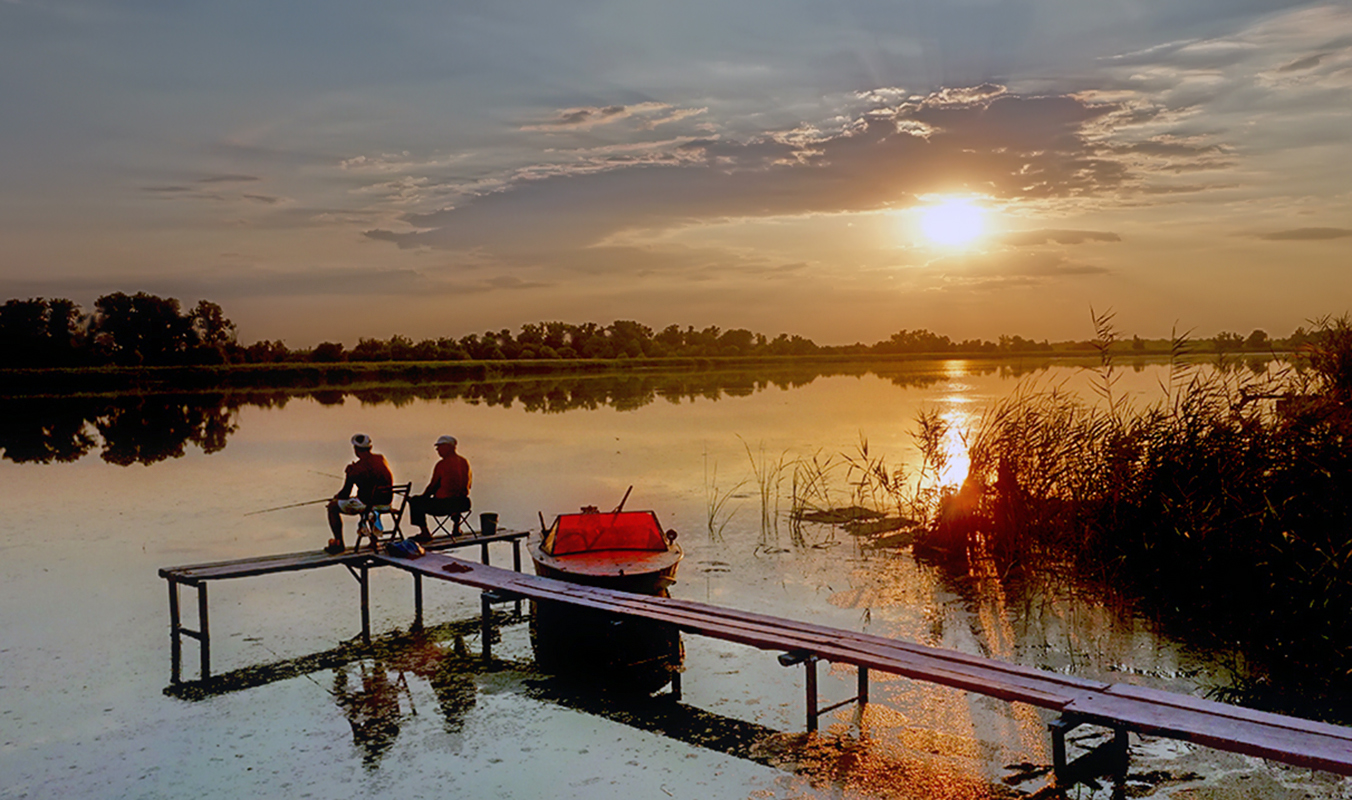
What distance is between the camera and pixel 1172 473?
443 inches

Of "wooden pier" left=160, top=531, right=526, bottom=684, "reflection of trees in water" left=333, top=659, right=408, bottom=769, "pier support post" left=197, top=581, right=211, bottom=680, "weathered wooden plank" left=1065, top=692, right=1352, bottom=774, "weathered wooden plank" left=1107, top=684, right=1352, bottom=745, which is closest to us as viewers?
"weathered wooden plank" left=1065, top=692, right=1352, bottom=774

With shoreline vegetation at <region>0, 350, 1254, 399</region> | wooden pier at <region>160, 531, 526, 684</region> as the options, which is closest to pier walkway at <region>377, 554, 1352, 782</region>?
wooden pier at <region>160, 531, 526, 684</region>

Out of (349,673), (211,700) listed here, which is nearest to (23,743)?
(211,700)

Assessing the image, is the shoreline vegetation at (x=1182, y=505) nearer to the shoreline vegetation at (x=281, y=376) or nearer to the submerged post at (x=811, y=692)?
the submerged post at (x=811, y=692)

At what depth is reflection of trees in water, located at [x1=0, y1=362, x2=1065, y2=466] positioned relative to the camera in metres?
31.0

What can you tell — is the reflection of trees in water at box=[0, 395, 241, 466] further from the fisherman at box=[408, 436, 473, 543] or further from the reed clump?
the reed clump

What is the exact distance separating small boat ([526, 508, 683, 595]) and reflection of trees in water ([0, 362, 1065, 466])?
2151 centimetres

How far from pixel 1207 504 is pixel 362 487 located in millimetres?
9933

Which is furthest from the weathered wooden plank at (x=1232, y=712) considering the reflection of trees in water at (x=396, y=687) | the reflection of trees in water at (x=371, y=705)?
the reflection of trees in water at (x=371, y=705)

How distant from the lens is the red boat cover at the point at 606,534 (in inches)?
418

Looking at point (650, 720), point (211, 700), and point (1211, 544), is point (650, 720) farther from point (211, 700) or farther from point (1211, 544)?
point (1211, 544)

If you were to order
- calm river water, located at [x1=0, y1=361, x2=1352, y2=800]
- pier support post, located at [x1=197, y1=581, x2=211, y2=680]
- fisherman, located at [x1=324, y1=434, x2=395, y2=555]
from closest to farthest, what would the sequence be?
calm river water, located at [x1=0, y1=361, x2=1352, y2=800] < pier support post, located at [x1=197, y1=581, x2=211, y2=680] < fisherman, located at [x1=324, y1=434, x2=395, y2=555]

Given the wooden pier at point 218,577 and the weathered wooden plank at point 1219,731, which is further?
the wooden pier at point 218,577

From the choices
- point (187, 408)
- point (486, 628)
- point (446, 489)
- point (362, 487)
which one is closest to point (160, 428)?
point (187, 408)
